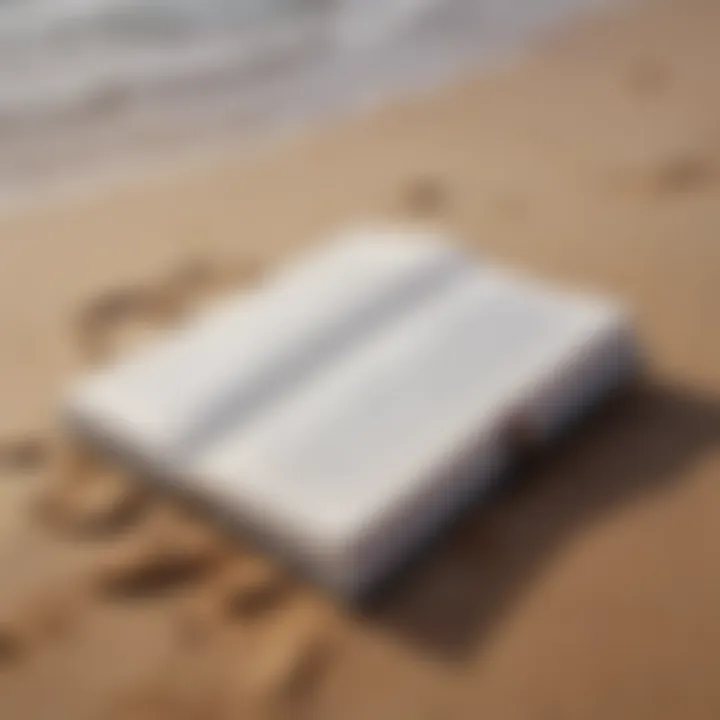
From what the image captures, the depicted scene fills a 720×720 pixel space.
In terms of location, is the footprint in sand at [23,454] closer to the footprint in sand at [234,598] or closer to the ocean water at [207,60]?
the footprint in sand at [234,598]

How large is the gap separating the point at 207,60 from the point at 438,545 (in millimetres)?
1047

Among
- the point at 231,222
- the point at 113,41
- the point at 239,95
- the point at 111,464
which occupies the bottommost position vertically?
the point at 111,464

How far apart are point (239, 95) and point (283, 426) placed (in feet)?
2.68

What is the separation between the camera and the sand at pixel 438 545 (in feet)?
2.17

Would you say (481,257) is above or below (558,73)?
below

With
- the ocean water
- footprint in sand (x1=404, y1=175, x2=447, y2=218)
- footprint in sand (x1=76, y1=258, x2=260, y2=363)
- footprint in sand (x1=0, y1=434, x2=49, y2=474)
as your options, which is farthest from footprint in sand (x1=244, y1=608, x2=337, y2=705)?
the ocean water

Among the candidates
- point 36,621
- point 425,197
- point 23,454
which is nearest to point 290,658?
point 36,621

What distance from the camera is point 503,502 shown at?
0.78m

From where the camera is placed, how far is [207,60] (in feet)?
5.24

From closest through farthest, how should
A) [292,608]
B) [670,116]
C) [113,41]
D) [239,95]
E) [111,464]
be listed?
[292,608] < [111,464] < [670,116] < [239,95] < [113,41]

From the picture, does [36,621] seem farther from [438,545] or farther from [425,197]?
[425,197]

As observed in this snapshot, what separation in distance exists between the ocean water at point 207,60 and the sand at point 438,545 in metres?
0.16

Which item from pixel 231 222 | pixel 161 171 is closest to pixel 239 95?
pixel 161 171

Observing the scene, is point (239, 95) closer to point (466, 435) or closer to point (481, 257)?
point (481, 257)
